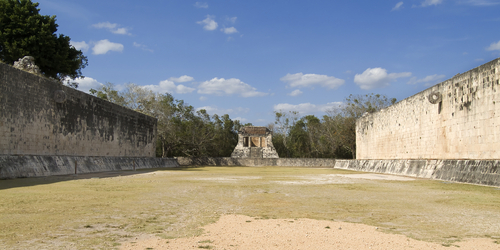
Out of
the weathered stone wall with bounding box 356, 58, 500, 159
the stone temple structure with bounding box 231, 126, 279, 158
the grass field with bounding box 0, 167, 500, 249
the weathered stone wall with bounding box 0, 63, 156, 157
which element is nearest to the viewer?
the grass field with bounding box 0, 167, 500, 249

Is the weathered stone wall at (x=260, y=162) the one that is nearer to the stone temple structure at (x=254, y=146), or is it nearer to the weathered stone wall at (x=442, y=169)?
the weathered stone wall at (x=442, y=169)

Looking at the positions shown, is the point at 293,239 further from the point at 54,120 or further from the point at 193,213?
the point at 54,120

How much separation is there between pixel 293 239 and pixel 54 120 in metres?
12.4

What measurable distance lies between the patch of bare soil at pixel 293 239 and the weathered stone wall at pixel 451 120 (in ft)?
23.5

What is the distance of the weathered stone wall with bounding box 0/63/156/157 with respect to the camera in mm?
10328

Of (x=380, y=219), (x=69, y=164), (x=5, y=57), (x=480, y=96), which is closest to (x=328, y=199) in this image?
(x=380, y=219)

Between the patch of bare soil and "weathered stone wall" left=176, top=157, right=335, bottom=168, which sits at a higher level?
the patch of bare soil

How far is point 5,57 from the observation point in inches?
742

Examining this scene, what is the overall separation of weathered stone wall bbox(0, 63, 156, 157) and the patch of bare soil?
9.66 m

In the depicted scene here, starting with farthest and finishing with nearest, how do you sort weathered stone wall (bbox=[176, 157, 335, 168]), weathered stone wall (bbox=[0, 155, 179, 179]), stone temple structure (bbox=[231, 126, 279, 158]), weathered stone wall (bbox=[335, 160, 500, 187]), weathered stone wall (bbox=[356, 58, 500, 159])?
1. stone temple structure (bbox=[231, 126, 279, 158])
2. weathered stone wall (bbox=[176, 157, 335, 168])
3. weathered stone wall (bbox=[356, 58, 500, 159])
4. weathered stone wall (bbox=[0, 155, 179, 179])
5. weathered stone wall (bbox=[335, 160, 500, 187])

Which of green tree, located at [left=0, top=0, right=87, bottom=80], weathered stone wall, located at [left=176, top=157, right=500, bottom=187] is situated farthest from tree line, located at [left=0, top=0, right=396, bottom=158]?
weathered stone wall, located at [left=176, top=157, right=500, bottom=187]

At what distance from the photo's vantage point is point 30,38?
18.5m

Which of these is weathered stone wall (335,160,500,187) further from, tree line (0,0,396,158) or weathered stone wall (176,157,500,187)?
tree line (0,0,396,158)

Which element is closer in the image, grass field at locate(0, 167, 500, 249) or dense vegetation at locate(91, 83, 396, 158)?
grass field at locate(0, 167, 500, 249)
